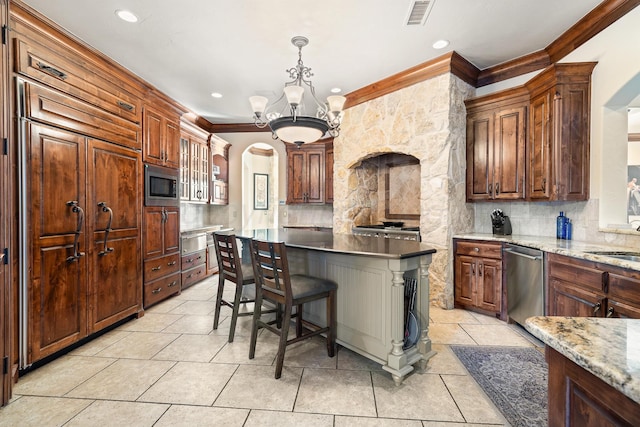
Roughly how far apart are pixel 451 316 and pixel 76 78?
437cm

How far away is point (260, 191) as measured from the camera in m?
7.81

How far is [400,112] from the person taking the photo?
400cm

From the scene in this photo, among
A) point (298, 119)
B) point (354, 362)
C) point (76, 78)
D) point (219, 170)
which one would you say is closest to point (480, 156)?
point (298, 119)

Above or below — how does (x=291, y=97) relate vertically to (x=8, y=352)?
above

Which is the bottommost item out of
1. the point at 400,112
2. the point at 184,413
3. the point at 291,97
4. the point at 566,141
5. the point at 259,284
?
the point at 184,413

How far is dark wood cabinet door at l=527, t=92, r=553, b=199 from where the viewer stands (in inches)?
119

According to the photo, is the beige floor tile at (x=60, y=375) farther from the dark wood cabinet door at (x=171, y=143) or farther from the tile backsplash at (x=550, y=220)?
the tile backsplash at (x=550, y=220)

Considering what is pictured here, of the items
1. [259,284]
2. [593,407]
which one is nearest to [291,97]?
[259,284]

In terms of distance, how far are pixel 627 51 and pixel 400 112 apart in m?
2.11

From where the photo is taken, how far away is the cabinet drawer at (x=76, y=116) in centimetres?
227

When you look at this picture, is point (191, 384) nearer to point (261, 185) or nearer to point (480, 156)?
point (480, 156)

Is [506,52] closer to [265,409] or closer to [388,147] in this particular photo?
[388,147]

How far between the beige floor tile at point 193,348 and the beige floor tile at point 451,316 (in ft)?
7.36

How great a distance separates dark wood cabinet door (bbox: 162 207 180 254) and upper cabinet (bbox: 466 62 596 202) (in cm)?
388
